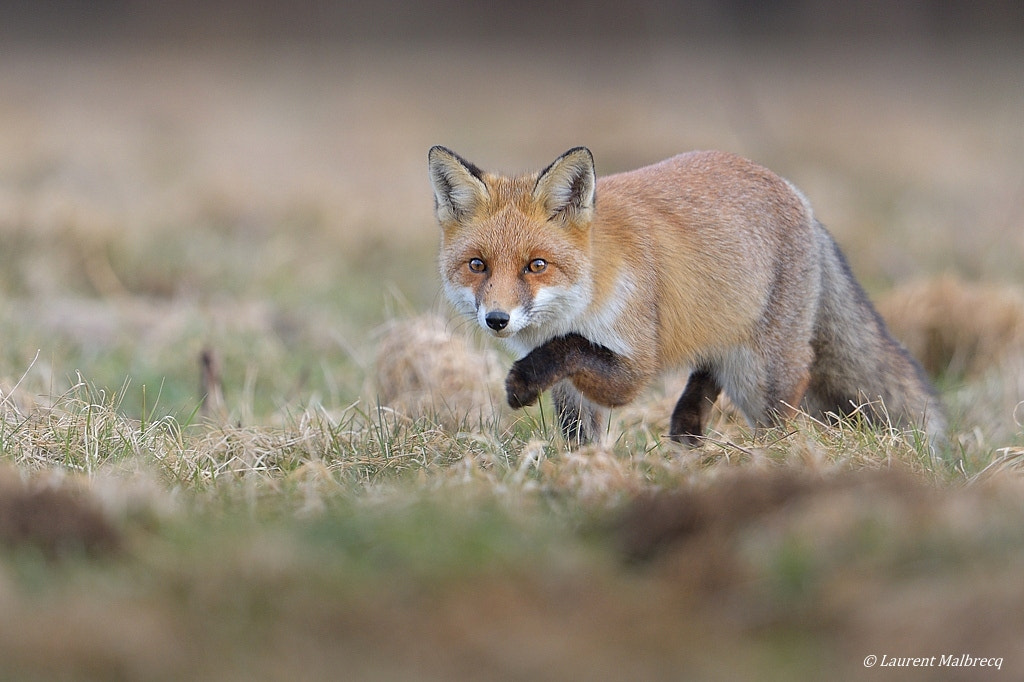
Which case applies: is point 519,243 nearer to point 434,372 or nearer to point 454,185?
point 454,185

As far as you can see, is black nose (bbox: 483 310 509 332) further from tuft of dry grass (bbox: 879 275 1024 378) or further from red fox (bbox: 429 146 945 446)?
tuft of dry grass (bbox: 879 275 1024 378)

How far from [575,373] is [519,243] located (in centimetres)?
64

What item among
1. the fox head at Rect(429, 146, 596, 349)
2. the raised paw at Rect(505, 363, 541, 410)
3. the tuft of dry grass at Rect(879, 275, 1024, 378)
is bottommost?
the tuft of dry grass at Rect(879, 275, 1024, 378)

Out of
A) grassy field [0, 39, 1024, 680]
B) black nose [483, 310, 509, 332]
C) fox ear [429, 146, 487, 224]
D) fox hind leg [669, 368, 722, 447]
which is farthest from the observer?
fox hind leg [669, 368, 722, 447]

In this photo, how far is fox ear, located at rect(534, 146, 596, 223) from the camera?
4.93m

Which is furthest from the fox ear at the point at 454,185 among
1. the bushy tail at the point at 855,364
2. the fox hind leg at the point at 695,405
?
the bushy tail at the point at 855,364

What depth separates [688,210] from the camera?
547cm

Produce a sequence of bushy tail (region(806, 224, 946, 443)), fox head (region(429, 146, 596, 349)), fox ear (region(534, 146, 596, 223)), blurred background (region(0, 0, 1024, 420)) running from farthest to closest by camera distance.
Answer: blurred background (region(0, 0, 1024, 420)) → bushy tail (region(806, 224, 946, 443)) → fox ear (region(534, 146, 596, 223)) → fox head (region(429, 146, 596, 349))

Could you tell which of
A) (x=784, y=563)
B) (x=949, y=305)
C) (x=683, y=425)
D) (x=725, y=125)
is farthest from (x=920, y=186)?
(x=784, y=563)

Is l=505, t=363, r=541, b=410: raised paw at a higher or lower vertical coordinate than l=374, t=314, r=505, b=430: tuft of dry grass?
higher

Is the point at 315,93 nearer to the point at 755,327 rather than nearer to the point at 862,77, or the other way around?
the point at 862,77

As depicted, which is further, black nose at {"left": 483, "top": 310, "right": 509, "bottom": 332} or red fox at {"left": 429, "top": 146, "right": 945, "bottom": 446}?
red fox at {"left": 429, "top": 146, "right": 945, "bottom": 446}

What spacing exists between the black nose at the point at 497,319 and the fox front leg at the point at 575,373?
389mm

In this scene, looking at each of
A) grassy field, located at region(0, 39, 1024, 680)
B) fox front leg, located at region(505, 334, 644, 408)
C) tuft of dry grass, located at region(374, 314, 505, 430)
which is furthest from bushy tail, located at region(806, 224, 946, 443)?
tuft of dry grass, located at region(374, 314, 505, 430)
